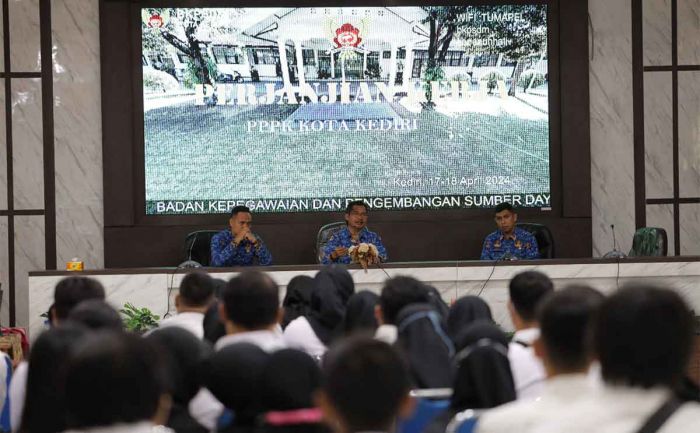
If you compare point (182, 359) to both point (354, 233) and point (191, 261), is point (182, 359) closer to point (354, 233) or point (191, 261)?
point (191, 261)

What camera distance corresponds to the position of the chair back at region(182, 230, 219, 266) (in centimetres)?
880

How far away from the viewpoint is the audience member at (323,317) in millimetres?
4473

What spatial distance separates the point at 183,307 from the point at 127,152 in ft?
17.0

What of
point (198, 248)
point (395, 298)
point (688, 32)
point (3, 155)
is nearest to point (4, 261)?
point (3, 155)

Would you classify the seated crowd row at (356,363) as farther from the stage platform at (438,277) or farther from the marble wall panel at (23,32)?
the marble wall panel at (23,32)

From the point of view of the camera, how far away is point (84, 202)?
30.8 ft

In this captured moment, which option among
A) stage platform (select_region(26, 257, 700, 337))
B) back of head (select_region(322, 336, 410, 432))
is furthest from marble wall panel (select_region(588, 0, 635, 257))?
back of head (select_region(322, 336, 410, 432))

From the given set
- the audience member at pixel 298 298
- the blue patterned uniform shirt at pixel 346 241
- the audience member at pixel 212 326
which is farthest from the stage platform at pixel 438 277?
the audience member at pixel 212 326

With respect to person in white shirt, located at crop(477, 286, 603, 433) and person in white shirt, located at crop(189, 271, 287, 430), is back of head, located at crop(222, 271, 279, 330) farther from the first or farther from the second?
person in white shirt, located at crop(477, 286, 603, 433)

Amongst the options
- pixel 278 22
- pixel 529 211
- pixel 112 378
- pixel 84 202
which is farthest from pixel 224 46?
pixel 112 378

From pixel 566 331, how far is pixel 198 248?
6763mm

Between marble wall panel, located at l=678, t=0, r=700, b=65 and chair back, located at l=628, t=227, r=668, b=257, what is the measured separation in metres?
1.87

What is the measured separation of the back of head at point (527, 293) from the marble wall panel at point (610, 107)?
240 inches

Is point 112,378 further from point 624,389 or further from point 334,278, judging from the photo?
point 334,278
